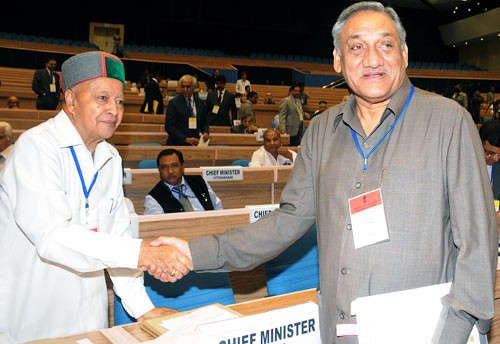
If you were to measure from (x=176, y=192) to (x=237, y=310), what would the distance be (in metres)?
2.18

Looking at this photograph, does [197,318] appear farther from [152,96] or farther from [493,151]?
[152,96]

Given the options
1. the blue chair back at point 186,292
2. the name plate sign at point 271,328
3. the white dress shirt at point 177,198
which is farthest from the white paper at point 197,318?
the white dress shirt at point 177,198

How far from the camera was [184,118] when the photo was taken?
6.25m

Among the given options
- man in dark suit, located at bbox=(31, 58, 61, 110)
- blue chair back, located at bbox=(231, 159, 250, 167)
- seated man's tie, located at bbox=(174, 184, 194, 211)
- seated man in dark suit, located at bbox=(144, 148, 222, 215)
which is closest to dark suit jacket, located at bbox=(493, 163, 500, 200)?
seated man in dark suit, located at bbox=(144, 148, 222, 215)

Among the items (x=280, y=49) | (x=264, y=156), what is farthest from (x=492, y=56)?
(x=264, y=156)

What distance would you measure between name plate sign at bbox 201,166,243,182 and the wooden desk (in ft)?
8.67

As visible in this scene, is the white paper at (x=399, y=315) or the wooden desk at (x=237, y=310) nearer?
the white paper at (x=399, y=315)

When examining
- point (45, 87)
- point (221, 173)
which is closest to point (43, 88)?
point (45, 87)

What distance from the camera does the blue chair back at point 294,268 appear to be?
238cm

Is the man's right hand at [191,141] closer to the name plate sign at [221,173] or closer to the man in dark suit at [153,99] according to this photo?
the name plate sign at [221,173]

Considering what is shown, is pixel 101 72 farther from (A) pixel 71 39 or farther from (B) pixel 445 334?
(A) pixel 71 39

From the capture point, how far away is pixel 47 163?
1671mm

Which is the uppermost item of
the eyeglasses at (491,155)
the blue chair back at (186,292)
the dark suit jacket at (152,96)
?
the dark suit jacket at (152,96)

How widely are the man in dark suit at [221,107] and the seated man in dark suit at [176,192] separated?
5.02 m
